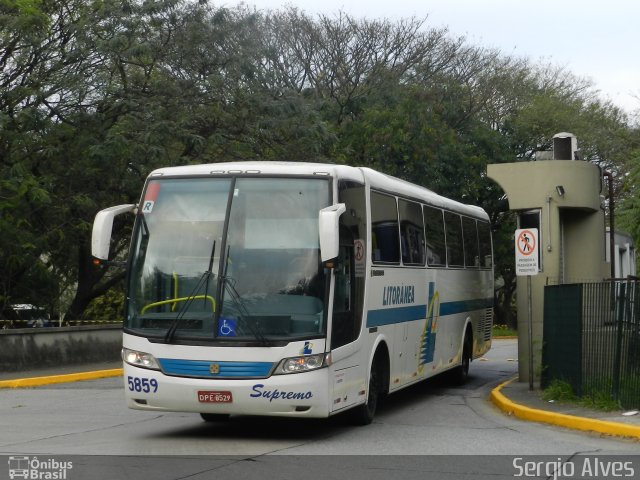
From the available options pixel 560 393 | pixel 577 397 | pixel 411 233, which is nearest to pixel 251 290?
pixel 411 233

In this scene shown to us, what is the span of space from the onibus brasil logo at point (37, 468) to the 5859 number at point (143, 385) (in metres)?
1.51

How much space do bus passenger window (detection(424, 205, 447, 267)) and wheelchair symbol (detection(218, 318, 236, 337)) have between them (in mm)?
5836

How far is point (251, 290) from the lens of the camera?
11836 mm

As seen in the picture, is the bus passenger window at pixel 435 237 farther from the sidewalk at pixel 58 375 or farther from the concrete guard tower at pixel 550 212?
the sidewalk at pixel 58 375

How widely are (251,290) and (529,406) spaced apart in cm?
522

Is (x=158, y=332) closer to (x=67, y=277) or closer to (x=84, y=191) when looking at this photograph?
(x=84, y=191)

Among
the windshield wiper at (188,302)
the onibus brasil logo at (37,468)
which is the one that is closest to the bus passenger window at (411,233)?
the windshield wiper at (188,302)

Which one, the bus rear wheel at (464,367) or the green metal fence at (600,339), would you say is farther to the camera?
the bus rear wheel at (464,367)

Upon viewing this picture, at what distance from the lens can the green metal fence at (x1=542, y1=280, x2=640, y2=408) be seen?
1378cm

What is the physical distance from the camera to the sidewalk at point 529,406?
493 inches

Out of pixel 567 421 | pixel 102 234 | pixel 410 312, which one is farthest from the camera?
pixel 410 312

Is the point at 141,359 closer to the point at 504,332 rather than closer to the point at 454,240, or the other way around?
the point at 454,240

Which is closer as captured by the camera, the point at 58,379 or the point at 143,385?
the point at 143,385

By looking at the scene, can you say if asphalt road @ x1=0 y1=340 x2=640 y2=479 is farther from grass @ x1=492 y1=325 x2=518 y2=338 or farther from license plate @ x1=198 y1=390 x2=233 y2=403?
grass @ x1=492 y1=325 x2=518 y2=338
